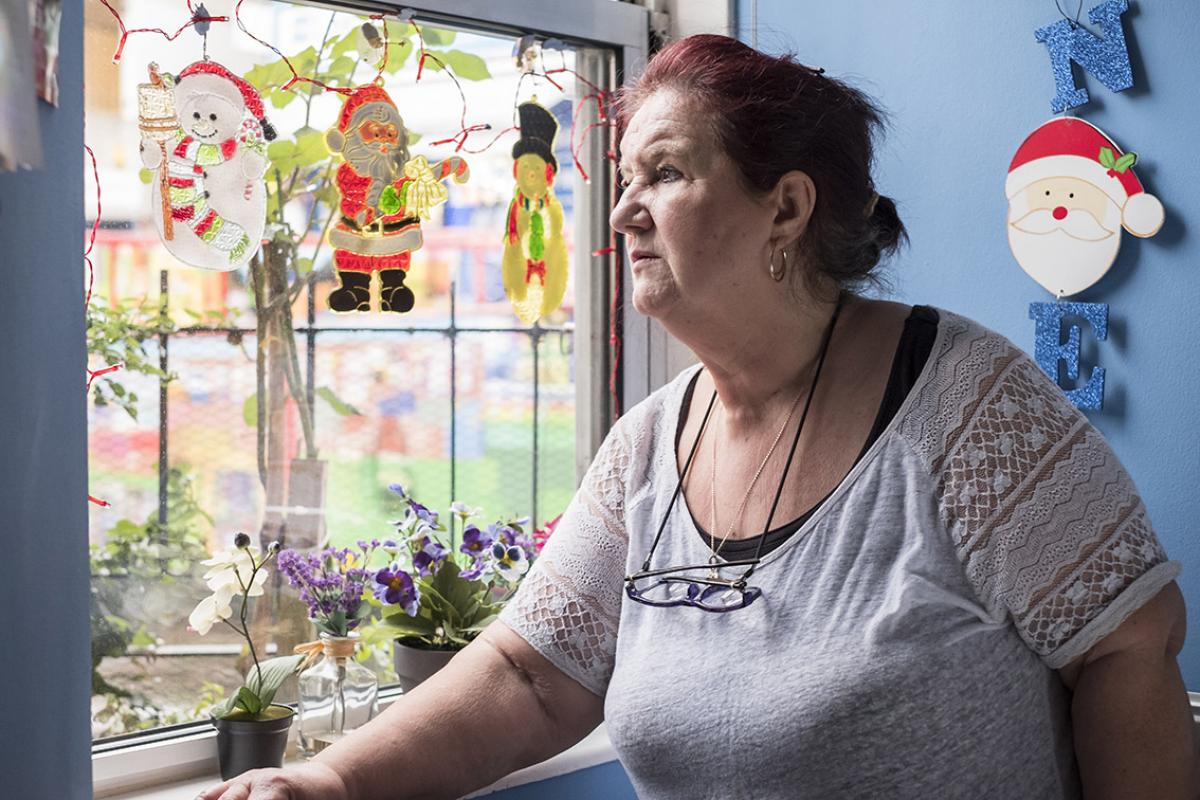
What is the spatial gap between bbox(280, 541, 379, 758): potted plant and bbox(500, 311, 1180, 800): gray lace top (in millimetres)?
558

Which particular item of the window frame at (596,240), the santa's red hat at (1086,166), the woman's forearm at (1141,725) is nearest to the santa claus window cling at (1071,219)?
the santa's red hat at (1086,166)

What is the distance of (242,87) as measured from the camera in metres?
1.64

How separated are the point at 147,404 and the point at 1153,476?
1374mm

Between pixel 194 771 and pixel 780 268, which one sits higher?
pixel 780 268

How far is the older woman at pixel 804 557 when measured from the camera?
1194 mm

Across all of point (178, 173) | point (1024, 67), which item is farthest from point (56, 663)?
point (1024, 67)

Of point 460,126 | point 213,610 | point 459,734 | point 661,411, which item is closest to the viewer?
point 459,734

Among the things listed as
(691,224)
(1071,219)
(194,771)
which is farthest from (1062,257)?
(194,771)

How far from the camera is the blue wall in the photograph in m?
1.57

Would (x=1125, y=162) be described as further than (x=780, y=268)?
Yes

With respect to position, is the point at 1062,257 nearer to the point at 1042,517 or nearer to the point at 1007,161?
the point at 1007,161

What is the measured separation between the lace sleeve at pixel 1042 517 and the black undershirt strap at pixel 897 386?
2.2 inches

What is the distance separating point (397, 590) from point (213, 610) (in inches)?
10.1

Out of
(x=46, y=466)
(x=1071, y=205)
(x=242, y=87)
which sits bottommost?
(x=46, y=466)
